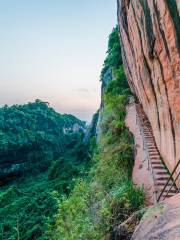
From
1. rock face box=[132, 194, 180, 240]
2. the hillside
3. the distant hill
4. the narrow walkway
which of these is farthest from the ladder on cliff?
the distant hill

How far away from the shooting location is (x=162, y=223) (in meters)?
4.45

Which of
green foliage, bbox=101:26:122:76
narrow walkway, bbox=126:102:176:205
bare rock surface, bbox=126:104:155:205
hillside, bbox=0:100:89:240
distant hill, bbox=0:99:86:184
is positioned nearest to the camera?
narrow walkway, bbox=126:102:176:205

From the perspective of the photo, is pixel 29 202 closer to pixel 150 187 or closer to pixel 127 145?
pixel 127 145

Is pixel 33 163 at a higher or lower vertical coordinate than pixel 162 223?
lower

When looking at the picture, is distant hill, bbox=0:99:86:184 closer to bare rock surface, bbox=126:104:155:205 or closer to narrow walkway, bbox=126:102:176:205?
bare rock surface, bbox=126:104:155:205

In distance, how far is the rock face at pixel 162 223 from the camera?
13.2ft

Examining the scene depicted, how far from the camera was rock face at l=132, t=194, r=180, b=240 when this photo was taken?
4025mm

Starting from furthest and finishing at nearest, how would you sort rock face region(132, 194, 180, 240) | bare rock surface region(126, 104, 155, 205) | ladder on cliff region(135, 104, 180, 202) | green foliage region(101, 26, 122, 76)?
1. green foliage region(101, 26, 122, 76)
2. bare rock surface region(126, 104, 155, 205)
3. ladder on cliff region(135, 104, 180, 202)
4. rock face region(132, 194, 180, 240)

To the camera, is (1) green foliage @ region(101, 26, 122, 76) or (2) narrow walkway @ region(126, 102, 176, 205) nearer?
(2) narrow walkway @ region(126, 102, 176, 205)

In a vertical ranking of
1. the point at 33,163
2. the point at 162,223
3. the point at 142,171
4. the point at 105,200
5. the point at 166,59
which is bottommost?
the point at 33,163

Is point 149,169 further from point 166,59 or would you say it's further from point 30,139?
point 30,139

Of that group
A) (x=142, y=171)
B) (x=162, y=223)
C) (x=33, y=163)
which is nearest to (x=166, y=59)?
(x=142, y=171)

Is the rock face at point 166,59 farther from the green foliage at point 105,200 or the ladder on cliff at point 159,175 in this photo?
the green foliage at point 105,200

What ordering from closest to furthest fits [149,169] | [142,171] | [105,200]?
[105,200] → [149,169] → [142,171]
